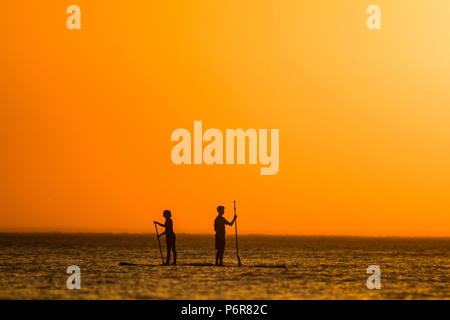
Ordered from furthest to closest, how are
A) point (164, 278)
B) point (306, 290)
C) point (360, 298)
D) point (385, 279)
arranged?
point (385, 279), point (164, 278), point (306, 290), point (360, 298)

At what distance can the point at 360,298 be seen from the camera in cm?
2498

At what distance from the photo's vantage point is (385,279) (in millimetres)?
33125
